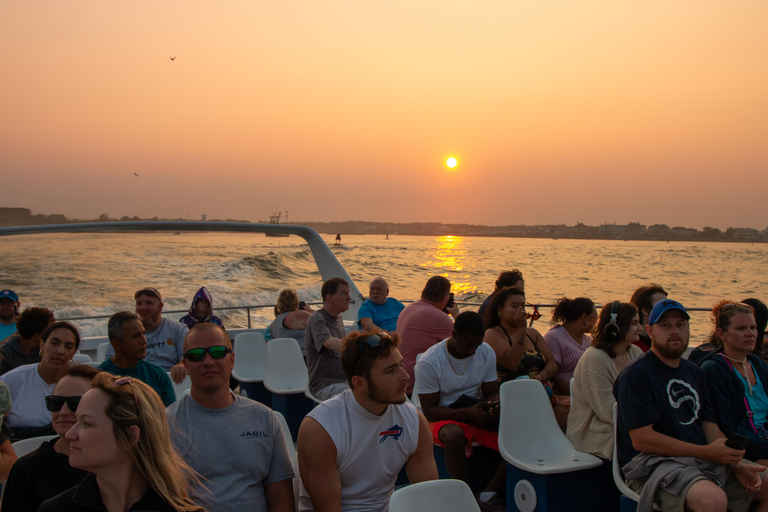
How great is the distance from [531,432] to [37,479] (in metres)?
2.40

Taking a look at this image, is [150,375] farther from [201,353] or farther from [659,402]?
[659,402]

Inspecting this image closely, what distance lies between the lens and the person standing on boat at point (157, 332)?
4.27 m

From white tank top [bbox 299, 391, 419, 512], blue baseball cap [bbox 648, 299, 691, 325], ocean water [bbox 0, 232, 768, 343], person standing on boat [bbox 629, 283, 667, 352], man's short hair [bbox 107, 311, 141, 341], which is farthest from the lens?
ocean water [bbox 0, 232, 768, 343]

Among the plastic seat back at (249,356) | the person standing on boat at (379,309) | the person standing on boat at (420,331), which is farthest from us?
the person standing on boat at (379,309)

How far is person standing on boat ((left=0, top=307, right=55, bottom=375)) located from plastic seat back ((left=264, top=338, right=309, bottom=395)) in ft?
5.66

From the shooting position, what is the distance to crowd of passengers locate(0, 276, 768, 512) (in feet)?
5.29

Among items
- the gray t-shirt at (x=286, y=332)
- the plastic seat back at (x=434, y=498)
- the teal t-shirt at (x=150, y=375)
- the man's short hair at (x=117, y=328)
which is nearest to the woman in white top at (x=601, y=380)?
the plastic seat back at (x=434, y=498)

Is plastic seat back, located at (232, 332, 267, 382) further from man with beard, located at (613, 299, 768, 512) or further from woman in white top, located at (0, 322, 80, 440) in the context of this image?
man with beard, located at (613, 299, 768, 512)

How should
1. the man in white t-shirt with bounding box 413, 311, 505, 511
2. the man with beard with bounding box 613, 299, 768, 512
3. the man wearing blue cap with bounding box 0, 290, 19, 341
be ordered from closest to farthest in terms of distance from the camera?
the man with beard with bounding box 613, 299, 768, 512 < the man in white t-shirt with bounding box 413, 311, 505, 511 < the man wearing blue cap with bounding box 0, 290, 19, 341

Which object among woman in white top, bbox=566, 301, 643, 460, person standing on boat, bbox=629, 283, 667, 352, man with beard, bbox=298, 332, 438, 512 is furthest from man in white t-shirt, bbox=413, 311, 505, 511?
person standing on boat, bbox=629, 283, 667, 352

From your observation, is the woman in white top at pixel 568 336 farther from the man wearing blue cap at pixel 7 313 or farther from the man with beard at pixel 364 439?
the man wearing blue cap at pixel 7 313

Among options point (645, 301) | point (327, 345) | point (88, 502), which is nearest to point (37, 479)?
point (88, 502)

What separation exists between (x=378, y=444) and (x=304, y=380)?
2863mm

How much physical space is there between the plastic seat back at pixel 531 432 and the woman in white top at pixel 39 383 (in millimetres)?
2388
